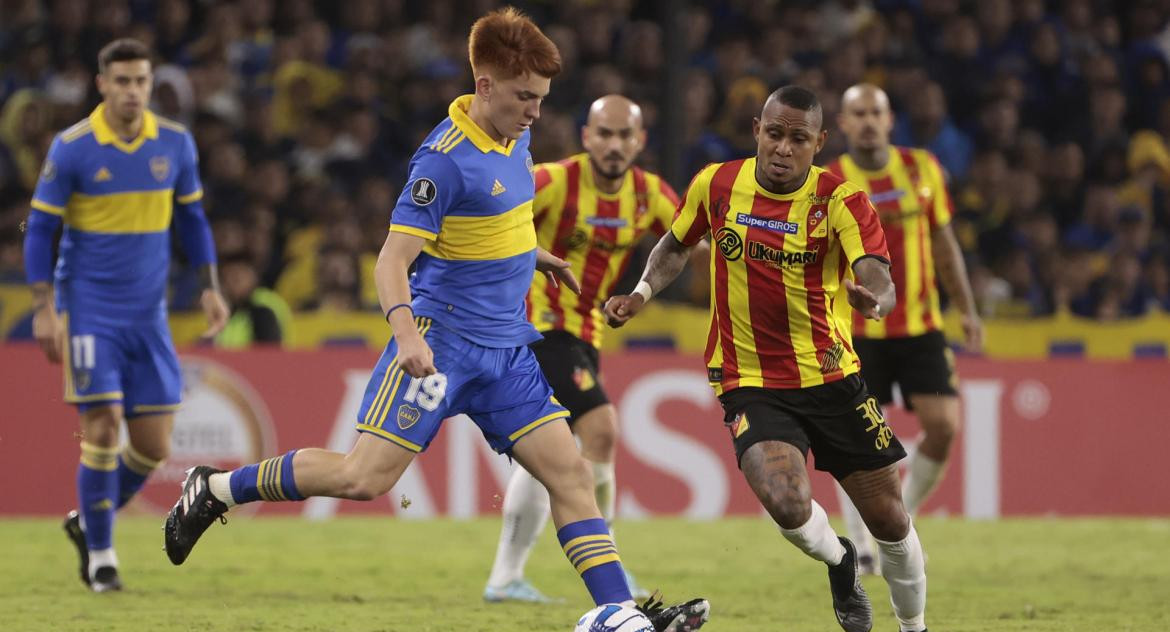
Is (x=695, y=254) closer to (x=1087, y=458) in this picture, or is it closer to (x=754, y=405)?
(x=754, y=405)

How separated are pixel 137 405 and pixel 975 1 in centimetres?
1080

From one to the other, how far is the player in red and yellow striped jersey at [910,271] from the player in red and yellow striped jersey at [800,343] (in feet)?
8.67

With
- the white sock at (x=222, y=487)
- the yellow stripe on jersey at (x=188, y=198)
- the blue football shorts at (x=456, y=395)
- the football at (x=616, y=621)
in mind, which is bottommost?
the football at (x=616, y=621)

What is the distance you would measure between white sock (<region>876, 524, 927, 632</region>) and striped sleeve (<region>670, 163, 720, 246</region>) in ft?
4.58

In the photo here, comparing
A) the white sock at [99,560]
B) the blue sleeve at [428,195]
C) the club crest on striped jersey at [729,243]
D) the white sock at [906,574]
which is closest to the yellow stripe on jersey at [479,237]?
the blue sleeve at [428,195]

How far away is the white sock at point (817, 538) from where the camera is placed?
613 cm

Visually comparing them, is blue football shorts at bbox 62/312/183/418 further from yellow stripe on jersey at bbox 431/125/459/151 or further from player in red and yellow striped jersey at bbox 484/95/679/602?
yellow stripe on jersey at bbox 431/125/459/151

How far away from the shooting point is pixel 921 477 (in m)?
9.29

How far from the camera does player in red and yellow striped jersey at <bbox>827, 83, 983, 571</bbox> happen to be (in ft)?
29.4

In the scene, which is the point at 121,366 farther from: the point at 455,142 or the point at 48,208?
the point at 455,142

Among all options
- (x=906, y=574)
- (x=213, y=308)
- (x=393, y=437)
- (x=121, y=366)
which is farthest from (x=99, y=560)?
(x=906, y=574)

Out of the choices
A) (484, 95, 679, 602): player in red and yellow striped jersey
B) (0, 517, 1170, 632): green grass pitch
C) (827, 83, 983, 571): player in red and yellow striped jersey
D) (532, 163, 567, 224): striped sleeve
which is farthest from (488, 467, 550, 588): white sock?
(827, 83, 983, 571): player in red and yellow striped jersey

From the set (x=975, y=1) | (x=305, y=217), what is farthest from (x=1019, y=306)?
(x=305, y=217)

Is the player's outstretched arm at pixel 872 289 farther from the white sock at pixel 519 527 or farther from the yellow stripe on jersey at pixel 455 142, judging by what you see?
the white sock at pixel 519 527
